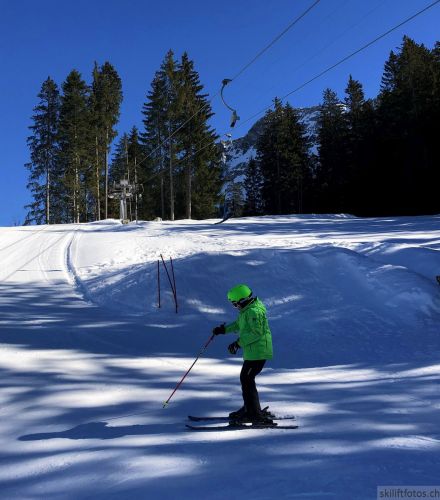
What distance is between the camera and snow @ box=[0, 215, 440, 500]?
3971mm

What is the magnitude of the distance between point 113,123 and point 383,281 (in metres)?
43.5

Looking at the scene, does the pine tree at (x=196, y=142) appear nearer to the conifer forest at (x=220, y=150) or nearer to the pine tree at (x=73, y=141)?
the conifer forest at (x=220, y=150)

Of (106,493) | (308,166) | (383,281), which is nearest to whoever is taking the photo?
(106,493)

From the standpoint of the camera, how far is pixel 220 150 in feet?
142

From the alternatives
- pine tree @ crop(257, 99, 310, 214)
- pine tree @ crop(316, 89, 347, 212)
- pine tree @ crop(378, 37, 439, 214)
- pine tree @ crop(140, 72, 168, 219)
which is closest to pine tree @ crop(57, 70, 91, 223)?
pine tree @ crop(140, 72, 168, 219)

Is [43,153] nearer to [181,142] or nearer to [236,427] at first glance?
[181,142]

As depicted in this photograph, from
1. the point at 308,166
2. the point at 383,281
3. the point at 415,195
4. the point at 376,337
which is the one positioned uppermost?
the point at 308,166

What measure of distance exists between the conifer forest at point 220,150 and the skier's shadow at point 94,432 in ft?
113

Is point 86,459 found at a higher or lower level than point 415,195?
lower

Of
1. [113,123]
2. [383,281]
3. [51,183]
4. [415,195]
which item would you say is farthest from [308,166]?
[383,281]

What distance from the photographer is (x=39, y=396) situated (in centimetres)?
608

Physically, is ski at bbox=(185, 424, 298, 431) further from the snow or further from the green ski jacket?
the green ski jacket

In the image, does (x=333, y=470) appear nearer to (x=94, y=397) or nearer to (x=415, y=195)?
(x=94, y=397)

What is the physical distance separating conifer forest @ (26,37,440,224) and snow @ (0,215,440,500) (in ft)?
84.1
